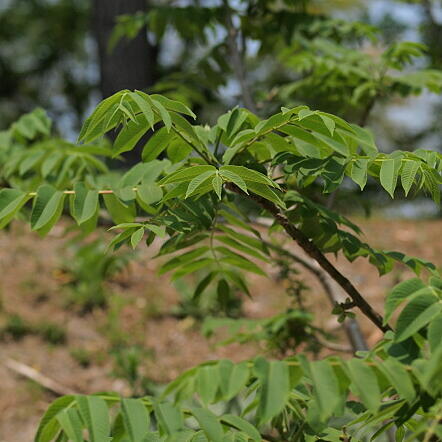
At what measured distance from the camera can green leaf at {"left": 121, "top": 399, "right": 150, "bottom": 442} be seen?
0.99m

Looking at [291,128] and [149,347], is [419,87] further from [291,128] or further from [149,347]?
[149,347]

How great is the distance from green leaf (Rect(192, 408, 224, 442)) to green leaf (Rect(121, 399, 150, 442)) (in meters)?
0.08

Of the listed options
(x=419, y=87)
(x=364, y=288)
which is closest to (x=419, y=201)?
(x=364, y=288)

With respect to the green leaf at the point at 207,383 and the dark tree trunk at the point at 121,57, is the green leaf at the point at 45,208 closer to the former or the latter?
the green leaf at the point at 207,383

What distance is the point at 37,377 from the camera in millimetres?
3857

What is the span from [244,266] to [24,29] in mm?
8263

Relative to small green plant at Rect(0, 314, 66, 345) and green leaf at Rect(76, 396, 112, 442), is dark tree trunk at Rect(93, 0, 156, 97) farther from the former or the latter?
green leaf at Rect(76, 396, 112, 442)

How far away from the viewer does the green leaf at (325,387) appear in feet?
2.79

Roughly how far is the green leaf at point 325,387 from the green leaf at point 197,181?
0.32 metres

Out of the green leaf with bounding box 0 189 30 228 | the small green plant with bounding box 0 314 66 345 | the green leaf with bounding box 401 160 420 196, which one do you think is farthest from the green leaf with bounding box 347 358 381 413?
the small green plant with bounding box 0 314 66 345

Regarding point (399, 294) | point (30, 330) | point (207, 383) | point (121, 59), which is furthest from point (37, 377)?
point (399, 294)

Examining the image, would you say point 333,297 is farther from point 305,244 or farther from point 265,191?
point 265,191

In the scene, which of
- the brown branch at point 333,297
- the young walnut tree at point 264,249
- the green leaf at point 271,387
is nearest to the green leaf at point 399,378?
the young walnut tree at point 264,249

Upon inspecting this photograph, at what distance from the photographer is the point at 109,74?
5.12m
